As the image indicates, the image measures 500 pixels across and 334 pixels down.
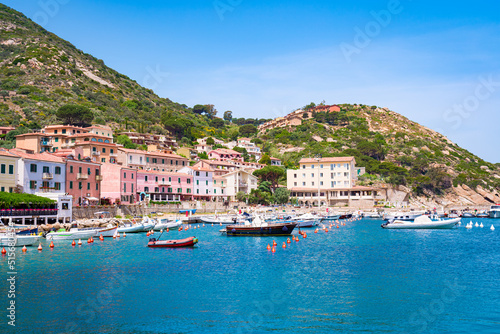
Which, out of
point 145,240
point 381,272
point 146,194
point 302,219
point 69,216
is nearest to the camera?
point 381,272

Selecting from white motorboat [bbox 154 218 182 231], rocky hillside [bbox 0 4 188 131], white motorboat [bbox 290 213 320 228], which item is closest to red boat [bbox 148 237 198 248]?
white motorboat [bbox 154 218 182 231]

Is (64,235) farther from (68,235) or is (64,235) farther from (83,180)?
(83,180)

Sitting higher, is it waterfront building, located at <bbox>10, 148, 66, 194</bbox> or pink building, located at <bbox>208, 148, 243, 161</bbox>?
pink building, located at <bbox>208, 148, 243, 161</bbox>

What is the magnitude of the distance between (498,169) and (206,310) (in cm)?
20033

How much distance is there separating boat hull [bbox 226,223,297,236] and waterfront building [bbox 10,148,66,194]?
27702mm

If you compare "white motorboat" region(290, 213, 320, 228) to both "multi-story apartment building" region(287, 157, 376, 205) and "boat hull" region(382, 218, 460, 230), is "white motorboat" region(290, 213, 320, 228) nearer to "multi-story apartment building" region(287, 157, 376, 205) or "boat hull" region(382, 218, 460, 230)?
"boat hull" region(382, 218, 460, 230)

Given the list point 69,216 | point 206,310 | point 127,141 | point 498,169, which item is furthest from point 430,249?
point 498,169

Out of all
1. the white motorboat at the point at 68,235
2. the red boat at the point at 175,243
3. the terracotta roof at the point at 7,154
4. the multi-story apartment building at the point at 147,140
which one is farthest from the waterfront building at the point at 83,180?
the multi-story apartment building at the point at 147,140

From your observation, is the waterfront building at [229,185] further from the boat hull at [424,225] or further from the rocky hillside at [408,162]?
the boat hull at [424,225]

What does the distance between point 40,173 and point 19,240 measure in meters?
19.8

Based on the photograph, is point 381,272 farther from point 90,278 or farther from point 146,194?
point 146,194

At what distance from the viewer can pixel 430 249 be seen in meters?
47.2

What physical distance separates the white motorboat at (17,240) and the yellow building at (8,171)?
15.3 m

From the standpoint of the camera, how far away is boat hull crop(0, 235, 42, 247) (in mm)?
43656
